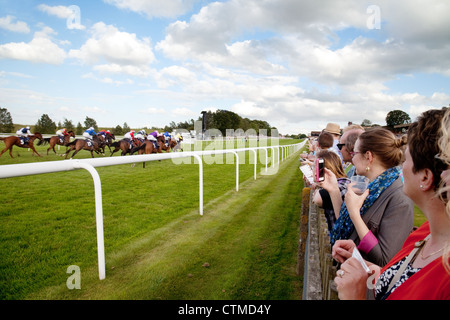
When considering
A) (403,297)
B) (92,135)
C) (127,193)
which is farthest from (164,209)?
(92,135)

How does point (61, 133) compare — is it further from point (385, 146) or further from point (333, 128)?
point (385, 146)

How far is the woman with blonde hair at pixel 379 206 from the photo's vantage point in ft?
4.99

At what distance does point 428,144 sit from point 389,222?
87 centimetres

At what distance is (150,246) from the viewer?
134 inches

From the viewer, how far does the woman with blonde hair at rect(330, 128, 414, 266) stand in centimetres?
152

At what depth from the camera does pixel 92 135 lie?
52.4ft

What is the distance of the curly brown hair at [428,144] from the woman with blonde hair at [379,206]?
757 millimetres

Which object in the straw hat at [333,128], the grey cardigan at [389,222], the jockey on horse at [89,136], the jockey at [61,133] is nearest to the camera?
the grey cardigan at [389,222]

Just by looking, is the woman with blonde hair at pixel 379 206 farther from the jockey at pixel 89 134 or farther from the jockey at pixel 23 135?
the jockey at pixel 23 135

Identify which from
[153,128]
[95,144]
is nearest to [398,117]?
[95,144]

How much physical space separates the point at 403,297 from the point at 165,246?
3.05m

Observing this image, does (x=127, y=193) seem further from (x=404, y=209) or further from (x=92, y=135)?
(x=92, y=135)

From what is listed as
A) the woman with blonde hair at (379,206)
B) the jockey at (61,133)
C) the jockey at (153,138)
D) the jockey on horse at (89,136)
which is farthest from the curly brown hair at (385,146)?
the jockey at (61,133)
